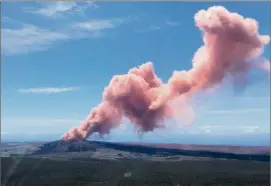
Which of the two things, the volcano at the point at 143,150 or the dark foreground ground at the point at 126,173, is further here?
the volcano at the point at 143,150

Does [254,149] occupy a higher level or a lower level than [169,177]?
higher

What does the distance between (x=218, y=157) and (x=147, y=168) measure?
37.2ft

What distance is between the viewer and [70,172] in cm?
3422

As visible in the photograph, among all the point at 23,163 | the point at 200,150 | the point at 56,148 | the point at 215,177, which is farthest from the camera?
the point at 200,150

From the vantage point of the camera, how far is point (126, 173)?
1262 inches

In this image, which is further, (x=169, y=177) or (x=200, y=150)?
(x=200, y=150)

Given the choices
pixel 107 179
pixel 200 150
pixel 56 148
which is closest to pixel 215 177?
pixel 200 150

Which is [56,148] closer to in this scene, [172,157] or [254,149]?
[172,157]

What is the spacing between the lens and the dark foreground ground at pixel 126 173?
28734 millimetres

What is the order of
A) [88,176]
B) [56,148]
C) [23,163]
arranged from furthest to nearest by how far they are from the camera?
[56,148] < [88,176] < [23,163]

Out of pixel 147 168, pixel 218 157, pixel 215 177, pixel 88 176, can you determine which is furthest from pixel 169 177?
pixel 218 157

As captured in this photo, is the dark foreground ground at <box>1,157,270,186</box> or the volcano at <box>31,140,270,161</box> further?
the volcano at <box>31,140,270,161</box>

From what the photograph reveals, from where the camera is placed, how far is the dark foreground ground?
28734 millimetres

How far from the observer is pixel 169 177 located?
33250mm
